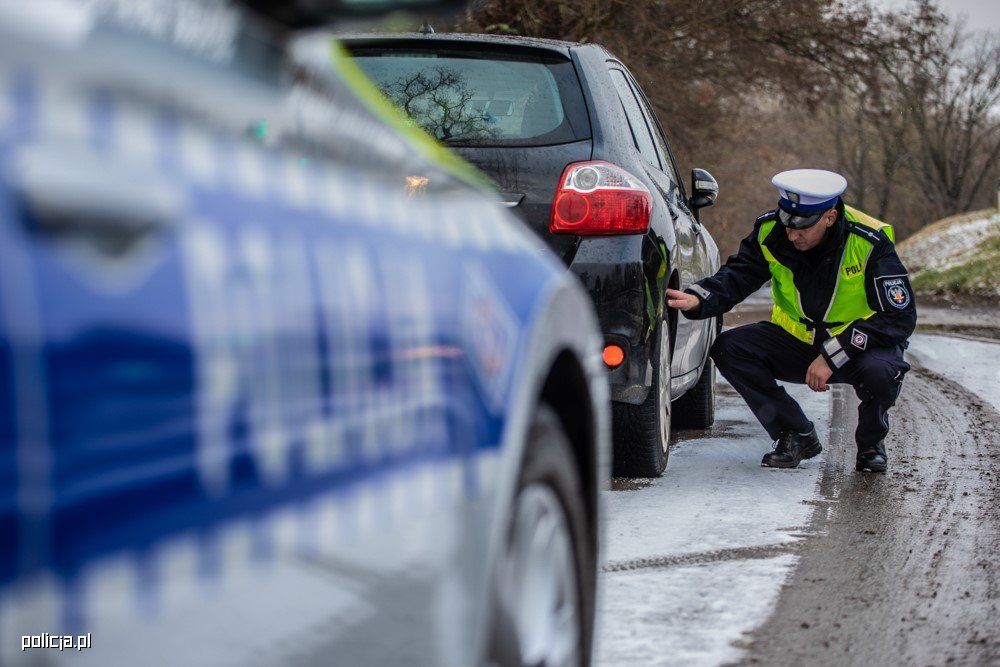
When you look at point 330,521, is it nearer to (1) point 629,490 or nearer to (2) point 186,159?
(2) point 186,159

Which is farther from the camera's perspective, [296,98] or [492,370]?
[492,370]

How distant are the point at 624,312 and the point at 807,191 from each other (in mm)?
1122

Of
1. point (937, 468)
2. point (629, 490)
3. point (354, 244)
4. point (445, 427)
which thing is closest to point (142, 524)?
point (354, 244)

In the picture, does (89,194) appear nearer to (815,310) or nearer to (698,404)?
(815,310)

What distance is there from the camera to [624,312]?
4.62m

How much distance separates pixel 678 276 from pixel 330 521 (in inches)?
159

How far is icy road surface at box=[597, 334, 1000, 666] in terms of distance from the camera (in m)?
3.12

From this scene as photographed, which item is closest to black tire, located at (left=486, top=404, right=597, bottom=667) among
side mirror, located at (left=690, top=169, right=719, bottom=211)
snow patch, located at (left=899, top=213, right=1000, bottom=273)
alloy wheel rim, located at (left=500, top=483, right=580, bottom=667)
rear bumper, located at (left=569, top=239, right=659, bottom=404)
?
alloy wheel rim, located at (left=500, top=483, right=580, bottom=667)

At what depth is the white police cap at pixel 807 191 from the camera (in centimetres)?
525

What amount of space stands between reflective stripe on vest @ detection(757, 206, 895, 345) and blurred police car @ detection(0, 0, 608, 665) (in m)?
3.71

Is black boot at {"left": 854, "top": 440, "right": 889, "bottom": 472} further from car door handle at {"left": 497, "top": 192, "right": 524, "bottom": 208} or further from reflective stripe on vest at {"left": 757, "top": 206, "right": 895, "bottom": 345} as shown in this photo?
car door handle at {"left": 497, "top": 192, "right": 524, "bottom": 208}

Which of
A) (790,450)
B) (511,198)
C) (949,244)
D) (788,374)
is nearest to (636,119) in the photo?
(511,198)

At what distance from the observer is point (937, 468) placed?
561 cm

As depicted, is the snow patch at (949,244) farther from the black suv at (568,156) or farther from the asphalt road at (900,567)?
the black suv at (568,156)
